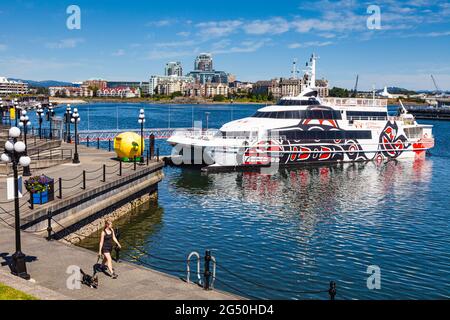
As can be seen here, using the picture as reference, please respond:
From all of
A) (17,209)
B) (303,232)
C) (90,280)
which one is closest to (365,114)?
(303,232)

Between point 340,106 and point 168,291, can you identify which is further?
point 340,106

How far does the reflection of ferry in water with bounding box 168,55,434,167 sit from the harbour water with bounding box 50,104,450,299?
11.6 feet

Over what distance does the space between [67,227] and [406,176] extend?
107 feet

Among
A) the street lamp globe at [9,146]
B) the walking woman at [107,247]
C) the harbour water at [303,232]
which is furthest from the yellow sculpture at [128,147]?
the street lamp globe at [9,146]

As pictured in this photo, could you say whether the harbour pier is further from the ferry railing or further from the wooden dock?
the ferry railing

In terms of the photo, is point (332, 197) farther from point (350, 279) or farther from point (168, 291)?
point (168, 291)

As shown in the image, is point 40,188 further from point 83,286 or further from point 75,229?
point 83,286

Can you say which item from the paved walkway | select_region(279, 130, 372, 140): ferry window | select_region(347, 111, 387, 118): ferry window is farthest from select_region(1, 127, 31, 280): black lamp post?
select_region(347, 111, 387, 118): ferry window

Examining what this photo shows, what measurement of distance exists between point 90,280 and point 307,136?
36.8m

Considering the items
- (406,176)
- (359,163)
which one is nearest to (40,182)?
(406,176)

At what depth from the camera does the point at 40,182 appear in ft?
57.6

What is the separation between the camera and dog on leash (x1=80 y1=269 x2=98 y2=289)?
11.5 metres

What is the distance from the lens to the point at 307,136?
46.2m
